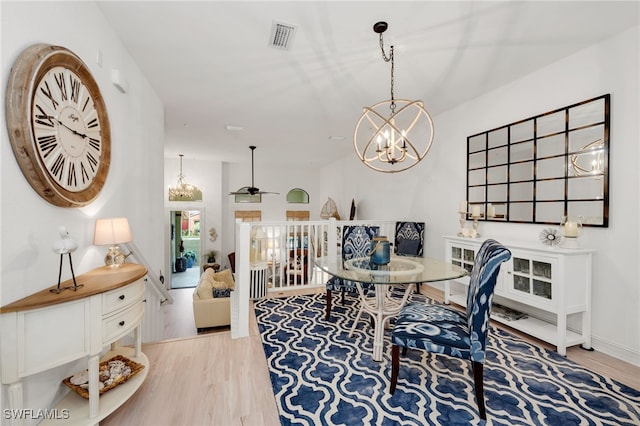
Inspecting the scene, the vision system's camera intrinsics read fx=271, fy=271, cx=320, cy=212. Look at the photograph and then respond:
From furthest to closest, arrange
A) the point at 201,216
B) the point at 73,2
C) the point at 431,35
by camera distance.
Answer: the point at 201,216 → the point at 431,35 → the point at 73,2

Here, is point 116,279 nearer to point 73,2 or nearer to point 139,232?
point 139,232

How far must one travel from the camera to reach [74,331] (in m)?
1.30

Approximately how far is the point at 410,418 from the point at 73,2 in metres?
3.34

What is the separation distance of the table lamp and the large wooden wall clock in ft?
0.63

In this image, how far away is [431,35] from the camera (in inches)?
90.0

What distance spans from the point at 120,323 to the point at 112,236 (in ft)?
2.16

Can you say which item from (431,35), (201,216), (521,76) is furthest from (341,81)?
(201,216)

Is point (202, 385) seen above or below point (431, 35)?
below

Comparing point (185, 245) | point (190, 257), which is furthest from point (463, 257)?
point (190, 257)

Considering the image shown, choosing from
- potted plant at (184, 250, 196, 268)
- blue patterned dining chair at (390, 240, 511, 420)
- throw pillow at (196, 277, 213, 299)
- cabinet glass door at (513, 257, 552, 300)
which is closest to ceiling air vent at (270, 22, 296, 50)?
blue patterned dining chair at (390, 240, 511, 420)

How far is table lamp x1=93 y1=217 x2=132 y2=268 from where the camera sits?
1.87 m

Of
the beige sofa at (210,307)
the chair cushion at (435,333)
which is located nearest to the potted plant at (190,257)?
the beige sofa at (210,307)

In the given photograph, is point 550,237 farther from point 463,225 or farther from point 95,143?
point 95,143

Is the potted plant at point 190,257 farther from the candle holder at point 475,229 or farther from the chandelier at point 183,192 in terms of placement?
the candle holder at point 475,229
